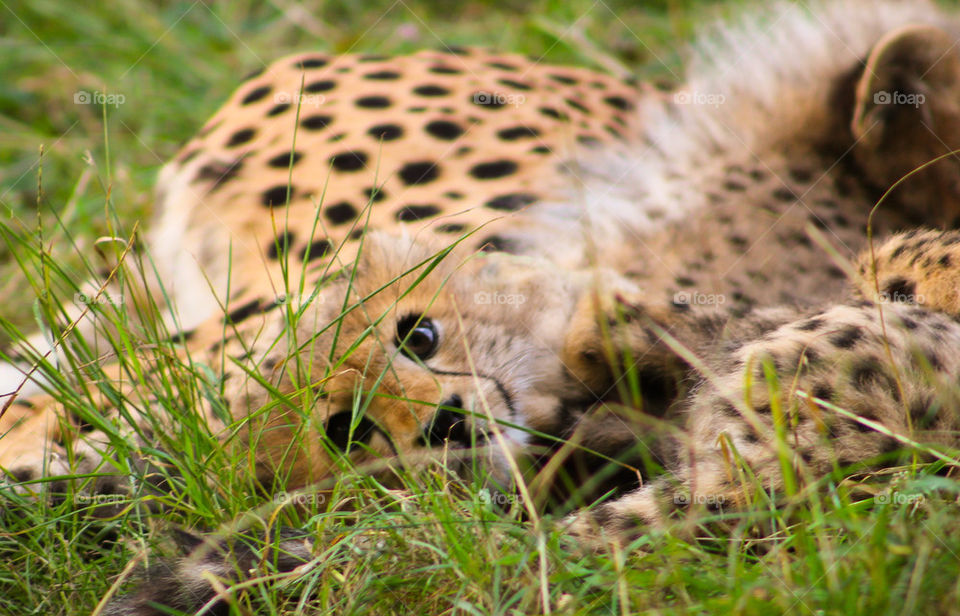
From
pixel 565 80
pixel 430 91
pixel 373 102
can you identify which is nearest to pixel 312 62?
pixel 373 102

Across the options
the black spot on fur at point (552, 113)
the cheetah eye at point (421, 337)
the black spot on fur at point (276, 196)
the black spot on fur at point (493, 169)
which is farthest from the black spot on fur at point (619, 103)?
the cheetah eye at point (421, 337)

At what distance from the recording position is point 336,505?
4.65 feet

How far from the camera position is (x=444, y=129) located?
2598 mm

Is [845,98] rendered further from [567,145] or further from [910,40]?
[567,145]

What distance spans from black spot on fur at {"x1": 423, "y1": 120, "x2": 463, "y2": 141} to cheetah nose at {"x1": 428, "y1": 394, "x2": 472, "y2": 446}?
1.10 metres

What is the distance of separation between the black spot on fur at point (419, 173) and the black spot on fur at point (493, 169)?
0.10 metres

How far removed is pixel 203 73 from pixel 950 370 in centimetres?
280

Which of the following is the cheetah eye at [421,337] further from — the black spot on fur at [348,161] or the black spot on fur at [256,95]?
the black spot on fur at [256,95]

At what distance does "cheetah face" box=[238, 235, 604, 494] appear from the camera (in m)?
1.56

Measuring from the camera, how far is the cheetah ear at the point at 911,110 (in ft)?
6.99

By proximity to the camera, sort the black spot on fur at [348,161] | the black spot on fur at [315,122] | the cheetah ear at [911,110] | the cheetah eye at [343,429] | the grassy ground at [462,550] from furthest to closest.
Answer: the black spot on fur at [315,122] < the black spot on fur at [348,161] < the cheetah ear at [911,110] < the cheetah eye at [343,429] < the grassy ground at [462,550]

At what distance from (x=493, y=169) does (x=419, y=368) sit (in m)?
0.92

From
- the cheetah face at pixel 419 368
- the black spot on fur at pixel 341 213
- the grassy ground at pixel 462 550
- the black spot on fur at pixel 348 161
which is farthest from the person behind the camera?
the black spot on fur at pixel 348 161

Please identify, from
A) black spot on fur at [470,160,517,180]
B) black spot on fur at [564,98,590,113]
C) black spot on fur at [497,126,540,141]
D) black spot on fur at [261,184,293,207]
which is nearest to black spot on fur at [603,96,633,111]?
black spot on fur at [564,98,590,113]
